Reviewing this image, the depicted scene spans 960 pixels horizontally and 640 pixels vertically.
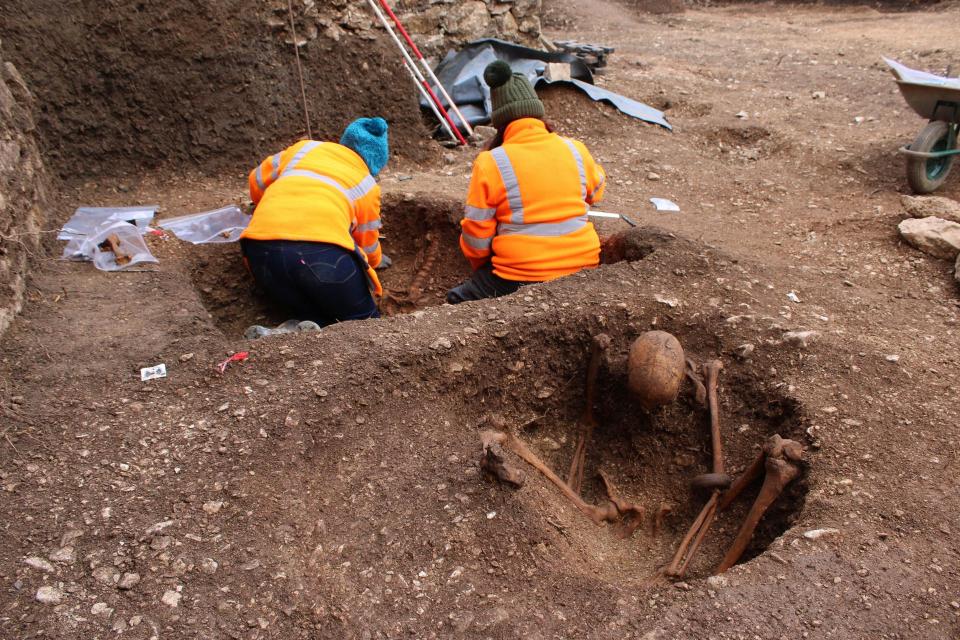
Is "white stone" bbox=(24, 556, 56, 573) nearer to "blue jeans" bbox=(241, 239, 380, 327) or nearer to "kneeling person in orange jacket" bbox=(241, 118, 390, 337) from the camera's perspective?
"kneeling person in orange jacket" bbox=(241, 118, 390, 337)

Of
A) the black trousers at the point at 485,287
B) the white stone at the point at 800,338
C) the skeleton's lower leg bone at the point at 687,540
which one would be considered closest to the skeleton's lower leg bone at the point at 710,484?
the skeleton's lower leg bone at the point at 687,540

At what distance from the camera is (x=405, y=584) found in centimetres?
240

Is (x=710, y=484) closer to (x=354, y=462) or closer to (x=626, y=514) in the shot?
(x=626, y=514)

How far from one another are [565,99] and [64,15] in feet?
15.2

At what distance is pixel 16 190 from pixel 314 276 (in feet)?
5.91

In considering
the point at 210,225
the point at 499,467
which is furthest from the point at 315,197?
the point at 499,467

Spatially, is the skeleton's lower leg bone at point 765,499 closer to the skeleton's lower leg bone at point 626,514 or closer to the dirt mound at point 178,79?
the skeleton's lower leg bone at point 626,514

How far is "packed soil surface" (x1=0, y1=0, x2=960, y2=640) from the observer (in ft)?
Answer: 7.30

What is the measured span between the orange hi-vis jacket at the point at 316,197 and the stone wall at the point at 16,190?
116 cm

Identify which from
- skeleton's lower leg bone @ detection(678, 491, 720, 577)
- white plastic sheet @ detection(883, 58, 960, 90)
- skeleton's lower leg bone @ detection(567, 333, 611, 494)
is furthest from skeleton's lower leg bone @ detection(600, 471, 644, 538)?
white plastic sheet @ detection(883, 58, 960, 90)

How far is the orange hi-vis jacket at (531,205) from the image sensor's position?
365 cm

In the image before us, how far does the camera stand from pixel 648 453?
3.34 meters

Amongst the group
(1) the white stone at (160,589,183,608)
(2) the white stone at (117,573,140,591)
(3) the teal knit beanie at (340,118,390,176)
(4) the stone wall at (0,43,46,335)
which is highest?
(3) the teal knit beanie at (340,118,390,176)

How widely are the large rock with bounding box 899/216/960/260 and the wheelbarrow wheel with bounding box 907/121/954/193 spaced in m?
0.97
